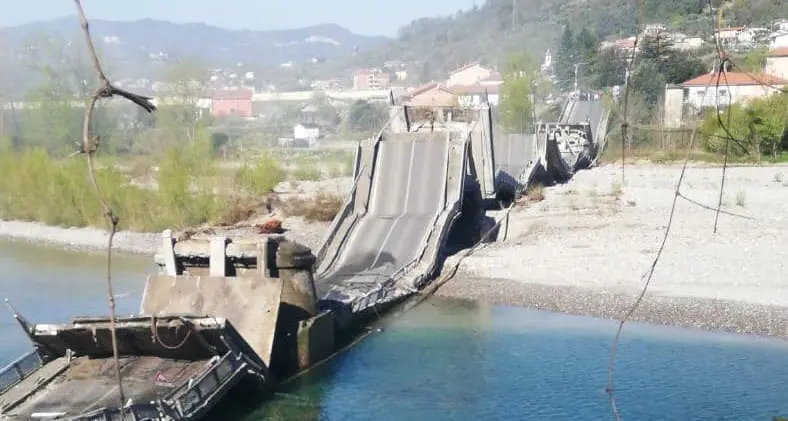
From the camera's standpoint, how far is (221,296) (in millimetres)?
21250

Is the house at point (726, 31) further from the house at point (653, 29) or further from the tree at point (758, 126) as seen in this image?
the house at point (653, 29)

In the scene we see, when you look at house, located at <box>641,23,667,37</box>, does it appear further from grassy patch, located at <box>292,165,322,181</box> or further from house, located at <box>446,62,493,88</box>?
house, located at <box>446,62,493,88</box>

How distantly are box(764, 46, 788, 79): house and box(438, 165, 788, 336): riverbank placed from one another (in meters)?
32.4

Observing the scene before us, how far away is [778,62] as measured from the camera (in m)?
76.9

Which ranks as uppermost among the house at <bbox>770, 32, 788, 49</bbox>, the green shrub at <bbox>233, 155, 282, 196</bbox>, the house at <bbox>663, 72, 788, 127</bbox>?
the house at <bbox>770, 32, 788, 49</bbox>

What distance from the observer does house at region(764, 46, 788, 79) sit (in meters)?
72.8

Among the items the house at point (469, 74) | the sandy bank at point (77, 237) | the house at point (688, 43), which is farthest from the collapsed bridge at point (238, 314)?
the house at point (469, 74)

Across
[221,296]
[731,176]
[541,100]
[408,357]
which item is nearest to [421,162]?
[408,357]

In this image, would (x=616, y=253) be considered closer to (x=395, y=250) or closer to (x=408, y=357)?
(x=395, y=250)

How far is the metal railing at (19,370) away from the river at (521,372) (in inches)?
94.4

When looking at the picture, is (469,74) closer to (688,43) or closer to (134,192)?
(688,43)

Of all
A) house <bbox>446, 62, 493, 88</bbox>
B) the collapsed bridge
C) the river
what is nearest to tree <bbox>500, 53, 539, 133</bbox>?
the collapsed bridge

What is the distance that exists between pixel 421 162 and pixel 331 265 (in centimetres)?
638

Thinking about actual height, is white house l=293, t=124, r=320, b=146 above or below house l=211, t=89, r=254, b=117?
below
